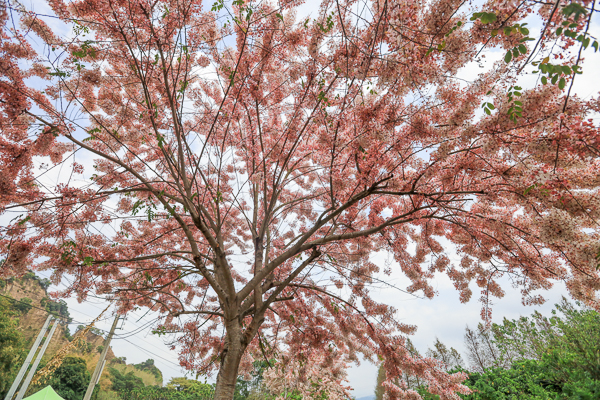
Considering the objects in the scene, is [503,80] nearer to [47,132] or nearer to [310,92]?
[310,92]

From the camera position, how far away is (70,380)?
2006 centimetres

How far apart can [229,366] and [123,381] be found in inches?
1440

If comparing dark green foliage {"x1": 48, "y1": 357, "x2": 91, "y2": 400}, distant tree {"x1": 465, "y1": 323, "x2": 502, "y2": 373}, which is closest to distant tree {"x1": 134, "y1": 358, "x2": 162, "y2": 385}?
dark green foliage {"x1": 48, "y1": 357, "x2": 91, "y2": 400}

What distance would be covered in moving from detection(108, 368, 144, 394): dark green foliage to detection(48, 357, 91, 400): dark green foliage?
751 centimetres

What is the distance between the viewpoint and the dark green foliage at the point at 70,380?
19.6 meters

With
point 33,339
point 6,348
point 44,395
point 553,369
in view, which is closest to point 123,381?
point 33,339

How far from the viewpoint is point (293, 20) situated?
Result: 4043 mm

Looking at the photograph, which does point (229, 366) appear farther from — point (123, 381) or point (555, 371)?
point (123, 381)

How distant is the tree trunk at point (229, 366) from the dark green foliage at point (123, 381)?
3306 centimetres

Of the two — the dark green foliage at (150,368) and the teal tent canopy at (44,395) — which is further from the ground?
the dark green foliage at (150,368)

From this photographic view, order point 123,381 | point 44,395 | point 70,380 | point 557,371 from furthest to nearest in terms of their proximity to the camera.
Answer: point 123,381 < point 70,380 < point 44,395 < point 557,371

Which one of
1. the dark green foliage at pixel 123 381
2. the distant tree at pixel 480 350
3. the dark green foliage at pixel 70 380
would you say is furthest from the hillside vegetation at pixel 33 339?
the distant tree at pixel 480 350

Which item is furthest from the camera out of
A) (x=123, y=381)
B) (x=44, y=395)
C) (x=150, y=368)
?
(x=150, y=368)

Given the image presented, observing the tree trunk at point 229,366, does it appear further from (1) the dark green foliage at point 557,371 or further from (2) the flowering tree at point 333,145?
(1) the dark green foliage at point 557,371
